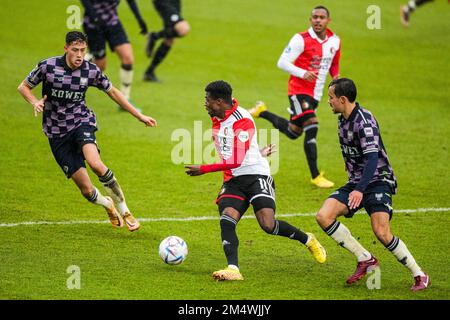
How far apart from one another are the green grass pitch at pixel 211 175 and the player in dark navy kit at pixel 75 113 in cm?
71

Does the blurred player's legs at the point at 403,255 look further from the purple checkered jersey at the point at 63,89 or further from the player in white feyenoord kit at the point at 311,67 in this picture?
the player in white feyenoord kit at the point at 311,67

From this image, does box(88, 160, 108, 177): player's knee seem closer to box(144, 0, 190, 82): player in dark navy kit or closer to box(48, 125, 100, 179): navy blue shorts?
box(48, 125, 100, 179): navy blue shorts

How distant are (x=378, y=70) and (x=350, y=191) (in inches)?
526

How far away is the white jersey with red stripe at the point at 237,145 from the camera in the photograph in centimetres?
920

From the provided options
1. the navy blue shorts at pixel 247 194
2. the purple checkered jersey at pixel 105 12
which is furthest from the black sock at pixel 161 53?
the navy blue shorts at pixel 247 194

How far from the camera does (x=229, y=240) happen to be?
9.06m

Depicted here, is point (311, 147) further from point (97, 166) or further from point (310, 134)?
point (97, 166)

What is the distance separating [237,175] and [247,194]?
0.81ft

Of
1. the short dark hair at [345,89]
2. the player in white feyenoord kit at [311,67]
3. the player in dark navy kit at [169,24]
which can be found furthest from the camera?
the player in dark navy kit at [169,24]

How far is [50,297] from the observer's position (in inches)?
328

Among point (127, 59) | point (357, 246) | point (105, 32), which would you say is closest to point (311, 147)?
point (357, 246)

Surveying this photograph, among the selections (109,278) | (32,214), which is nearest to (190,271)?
(109,278)

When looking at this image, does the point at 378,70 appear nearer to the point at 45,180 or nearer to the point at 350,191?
→ the point at 45,180
